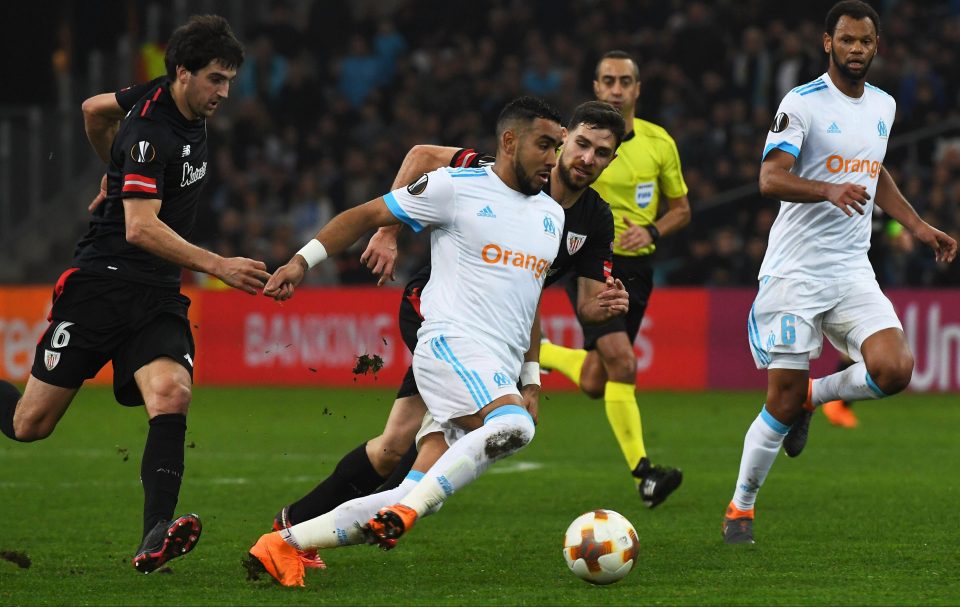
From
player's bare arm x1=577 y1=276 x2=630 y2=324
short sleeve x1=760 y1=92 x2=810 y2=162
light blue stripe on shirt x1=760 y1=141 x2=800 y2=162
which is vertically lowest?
player's bare arm x1=577 y1=276 x2=630 y2=324

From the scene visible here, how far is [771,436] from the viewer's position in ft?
23.1

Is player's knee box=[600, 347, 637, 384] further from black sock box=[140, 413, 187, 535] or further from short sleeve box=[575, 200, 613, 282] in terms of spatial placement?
black sock box=[140, 413, 187, 535]

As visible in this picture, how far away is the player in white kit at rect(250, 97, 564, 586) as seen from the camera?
577cm

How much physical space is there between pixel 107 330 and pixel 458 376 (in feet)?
5.31

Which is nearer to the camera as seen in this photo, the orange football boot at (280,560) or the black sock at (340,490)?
the orange football boot at (280,560)

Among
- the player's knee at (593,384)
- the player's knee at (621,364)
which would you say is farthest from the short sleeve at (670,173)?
the player's knee at (593,384)

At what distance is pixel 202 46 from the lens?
6172mm

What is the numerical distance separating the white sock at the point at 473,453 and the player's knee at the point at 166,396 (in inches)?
47.2

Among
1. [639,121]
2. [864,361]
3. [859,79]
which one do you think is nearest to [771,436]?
[864,361]

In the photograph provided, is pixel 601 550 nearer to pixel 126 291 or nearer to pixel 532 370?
pixel 532 370

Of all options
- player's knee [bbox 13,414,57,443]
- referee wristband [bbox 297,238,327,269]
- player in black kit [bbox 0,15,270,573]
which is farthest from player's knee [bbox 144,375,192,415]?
referee wristband [bbox 297,238,327,269]

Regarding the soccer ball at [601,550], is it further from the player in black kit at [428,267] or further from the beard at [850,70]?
the beard at [850,70]

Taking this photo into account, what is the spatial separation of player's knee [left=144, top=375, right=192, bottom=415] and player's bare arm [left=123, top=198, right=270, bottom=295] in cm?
51

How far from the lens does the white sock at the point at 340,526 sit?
224 inches
